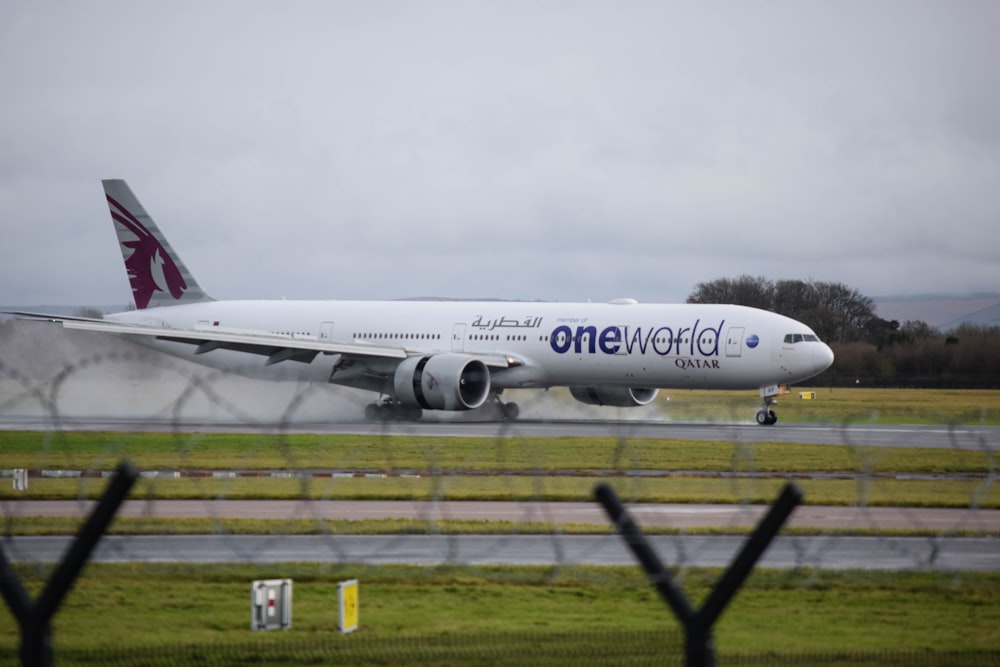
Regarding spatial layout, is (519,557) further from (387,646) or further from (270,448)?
(270,448)

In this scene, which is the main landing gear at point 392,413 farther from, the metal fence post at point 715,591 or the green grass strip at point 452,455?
the metal fence post at point 715,591

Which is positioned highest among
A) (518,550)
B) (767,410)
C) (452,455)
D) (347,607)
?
(767,410)

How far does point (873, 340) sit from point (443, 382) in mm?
52875

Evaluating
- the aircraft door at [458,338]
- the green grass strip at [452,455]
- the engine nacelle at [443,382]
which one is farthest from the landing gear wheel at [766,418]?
the aircraft door at [458,338]

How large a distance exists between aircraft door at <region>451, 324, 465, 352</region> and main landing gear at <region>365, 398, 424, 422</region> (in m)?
2.78

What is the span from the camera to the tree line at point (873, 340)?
232 feet

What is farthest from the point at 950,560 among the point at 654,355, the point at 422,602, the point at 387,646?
Answer: the point at 654,355

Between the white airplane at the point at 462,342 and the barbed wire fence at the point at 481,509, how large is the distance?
2633 millimetres

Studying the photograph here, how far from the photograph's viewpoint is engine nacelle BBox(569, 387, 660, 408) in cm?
4688

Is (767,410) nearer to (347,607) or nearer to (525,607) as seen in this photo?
(525,607)

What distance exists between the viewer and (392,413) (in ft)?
151

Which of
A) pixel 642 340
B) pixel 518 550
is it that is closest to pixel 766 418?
pixel 642 340

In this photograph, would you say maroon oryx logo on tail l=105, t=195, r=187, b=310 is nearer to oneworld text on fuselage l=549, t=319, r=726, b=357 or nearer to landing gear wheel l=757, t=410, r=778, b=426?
oneworld text on fuselage l=549, t=319, r=726, b=357

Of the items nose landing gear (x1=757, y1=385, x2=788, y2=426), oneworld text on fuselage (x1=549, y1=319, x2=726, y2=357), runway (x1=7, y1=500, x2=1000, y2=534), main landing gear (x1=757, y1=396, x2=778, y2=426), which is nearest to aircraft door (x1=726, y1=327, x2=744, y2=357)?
oneworld text on fuselage (x1=549, y1=319, x2=726, y2=357)
